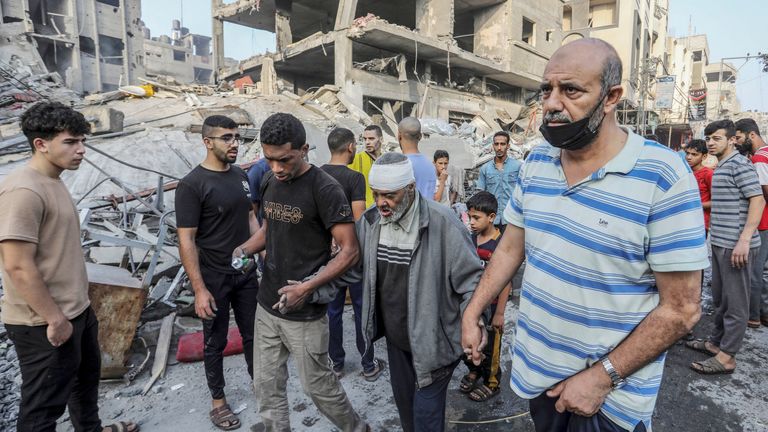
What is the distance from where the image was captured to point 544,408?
1.63 metres

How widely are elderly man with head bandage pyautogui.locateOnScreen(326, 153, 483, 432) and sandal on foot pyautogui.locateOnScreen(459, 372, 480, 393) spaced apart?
1195 mm

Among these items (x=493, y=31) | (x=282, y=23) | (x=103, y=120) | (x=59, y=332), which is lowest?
(x=59, y=332)

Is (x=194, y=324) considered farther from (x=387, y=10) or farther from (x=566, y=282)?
(x=387, y=10)

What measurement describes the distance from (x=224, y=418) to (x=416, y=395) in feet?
5.39

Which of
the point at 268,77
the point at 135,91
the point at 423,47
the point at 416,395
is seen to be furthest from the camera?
the point at 268,77

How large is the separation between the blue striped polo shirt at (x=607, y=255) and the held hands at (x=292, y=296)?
1192 millimetres

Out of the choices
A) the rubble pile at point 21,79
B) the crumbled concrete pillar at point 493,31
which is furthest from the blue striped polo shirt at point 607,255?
the crumbled concrete pillar at point 493,31

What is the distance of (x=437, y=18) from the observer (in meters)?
18.0

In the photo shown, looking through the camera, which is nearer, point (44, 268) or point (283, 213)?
point (44, 268)

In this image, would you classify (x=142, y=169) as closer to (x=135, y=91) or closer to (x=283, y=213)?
(x=283, y=213)

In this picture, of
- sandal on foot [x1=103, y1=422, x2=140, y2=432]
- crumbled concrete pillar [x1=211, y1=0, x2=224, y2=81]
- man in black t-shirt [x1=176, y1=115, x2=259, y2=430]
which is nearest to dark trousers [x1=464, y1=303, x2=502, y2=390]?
man in black t-shirt [x1=176, y1=115, x2=259, y2=430]

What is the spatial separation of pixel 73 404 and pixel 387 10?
74.7 ft

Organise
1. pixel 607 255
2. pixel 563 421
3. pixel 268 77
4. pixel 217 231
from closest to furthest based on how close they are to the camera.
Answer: pixel 607 255 → pixel 563 421 → pixel 217 231 → pixel 268 77

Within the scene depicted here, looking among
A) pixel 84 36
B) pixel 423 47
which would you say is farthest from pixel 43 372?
pixel 84 36
